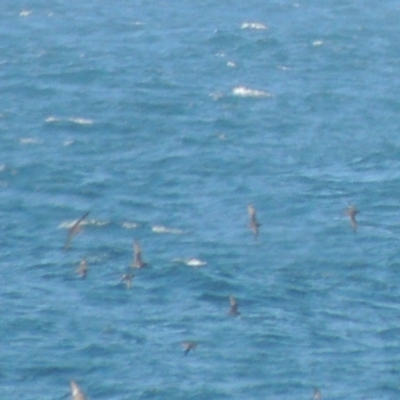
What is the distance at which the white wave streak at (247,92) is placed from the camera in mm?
122062

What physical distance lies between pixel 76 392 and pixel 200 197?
29476mm

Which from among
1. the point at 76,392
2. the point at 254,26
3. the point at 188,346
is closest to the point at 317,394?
the point at 188,346

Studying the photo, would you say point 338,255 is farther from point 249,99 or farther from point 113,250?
point 249,99

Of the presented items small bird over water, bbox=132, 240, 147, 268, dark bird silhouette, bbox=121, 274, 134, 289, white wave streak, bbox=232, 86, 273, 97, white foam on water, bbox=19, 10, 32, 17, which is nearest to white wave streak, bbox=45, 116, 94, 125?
white wave streak, bbox=232, 86, 273, 97

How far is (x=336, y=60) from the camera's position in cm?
13138

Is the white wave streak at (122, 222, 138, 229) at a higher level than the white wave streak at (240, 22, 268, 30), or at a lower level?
higher

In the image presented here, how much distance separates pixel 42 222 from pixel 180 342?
1695 cm

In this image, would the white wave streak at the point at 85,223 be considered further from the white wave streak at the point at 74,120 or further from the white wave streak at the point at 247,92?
the white wave streak at the point at 247,92

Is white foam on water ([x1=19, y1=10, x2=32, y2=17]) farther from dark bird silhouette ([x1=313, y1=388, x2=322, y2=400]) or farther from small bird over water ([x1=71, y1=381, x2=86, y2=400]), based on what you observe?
dark bird silhouette ([x1=313, y1=388, x2=322, y2=400])

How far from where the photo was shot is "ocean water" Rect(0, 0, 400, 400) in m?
79.8

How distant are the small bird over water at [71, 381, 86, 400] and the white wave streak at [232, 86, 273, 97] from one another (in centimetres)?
4858

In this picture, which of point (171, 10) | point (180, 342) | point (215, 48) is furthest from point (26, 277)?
point (171, 10)

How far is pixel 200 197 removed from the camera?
100875 mm

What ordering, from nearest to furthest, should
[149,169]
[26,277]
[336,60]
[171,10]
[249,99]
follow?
1. [26,277]
2. [149,169]
3. [249,99]
4. [336,60]
5. [171,10]
